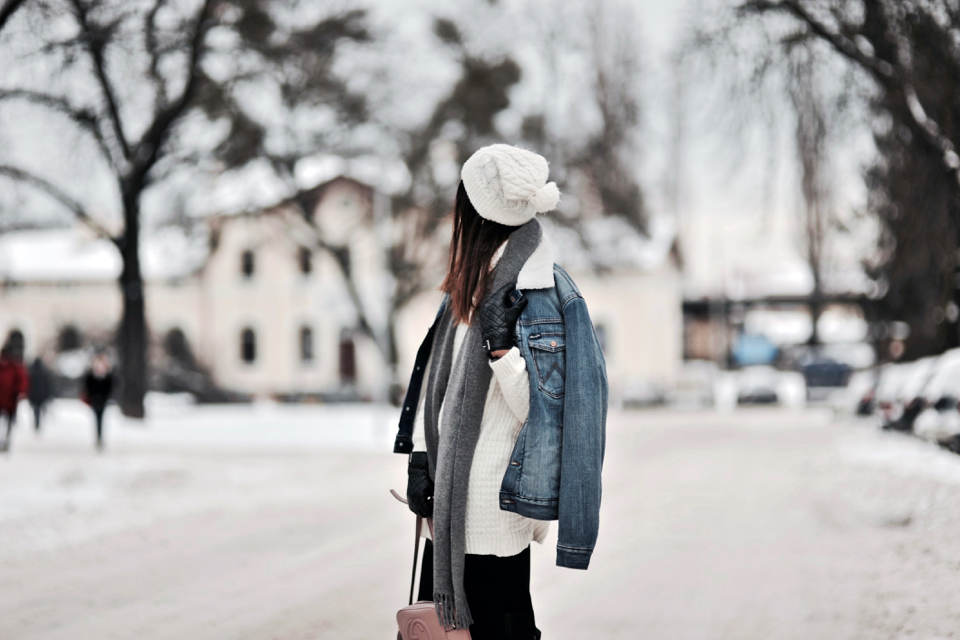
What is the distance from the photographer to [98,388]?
17.9 m

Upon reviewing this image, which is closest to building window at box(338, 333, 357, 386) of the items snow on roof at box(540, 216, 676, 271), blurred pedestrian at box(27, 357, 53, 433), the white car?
the white car

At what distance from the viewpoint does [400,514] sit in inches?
415

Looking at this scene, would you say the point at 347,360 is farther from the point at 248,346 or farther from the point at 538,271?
the point at 538,271

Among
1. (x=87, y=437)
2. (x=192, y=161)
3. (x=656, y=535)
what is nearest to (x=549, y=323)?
(x=656, y=535)

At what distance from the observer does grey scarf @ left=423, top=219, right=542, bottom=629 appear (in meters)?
2.98

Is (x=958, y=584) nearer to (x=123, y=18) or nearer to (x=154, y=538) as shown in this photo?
(x=154, y=538)

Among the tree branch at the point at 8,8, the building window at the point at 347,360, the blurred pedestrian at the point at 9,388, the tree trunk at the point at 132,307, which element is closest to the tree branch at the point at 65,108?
the tree branch at the point at 8,8

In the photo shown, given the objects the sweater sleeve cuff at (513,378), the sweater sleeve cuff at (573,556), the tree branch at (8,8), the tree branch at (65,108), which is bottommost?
the sweater sleeve cuff at (573,556)

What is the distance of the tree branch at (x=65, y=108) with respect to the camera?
48.4ft

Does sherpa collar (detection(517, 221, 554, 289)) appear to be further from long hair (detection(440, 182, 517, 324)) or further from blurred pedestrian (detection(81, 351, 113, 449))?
blurred pedestrian (detection(81, 351, 113, 449))

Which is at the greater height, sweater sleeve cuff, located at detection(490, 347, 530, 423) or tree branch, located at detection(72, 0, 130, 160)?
tree branch, located at detection(72, 0, 130, 160)

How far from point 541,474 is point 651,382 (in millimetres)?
44187

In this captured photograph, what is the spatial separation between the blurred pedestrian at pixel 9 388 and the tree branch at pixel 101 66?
4818 millimetres

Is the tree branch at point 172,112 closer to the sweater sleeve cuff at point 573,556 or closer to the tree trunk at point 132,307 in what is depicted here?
the tree trunk at point 132,307
